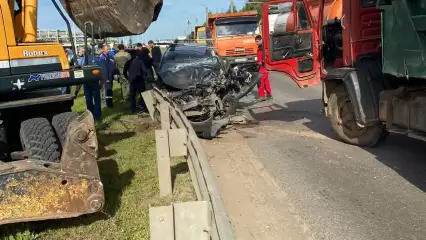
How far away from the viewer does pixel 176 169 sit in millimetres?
6668

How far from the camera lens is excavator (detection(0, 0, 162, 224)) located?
14.1 feet

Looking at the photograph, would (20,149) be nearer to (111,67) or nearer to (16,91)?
(16,91)

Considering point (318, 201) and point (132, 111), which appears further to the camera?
point (132, 111)

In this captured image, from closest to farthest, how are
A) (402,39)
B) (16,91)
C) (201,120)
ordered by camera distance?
(16,91) → (402,39) → (201,120)

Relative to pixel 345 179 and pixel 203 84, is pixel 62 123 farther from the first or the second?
pixel 203 84

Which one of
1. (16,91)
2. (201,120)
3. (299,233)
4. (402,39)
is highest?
(402,39)

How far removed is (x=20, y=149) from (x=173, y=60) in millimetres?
5859

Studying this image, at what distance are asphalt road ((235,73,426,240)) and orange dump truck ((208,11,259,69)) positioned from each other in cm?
1193

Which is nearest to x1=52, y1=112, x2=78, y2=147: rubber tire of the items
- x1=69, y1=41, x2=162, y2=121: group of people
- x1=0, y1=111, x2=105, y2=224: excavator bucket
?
x1=0, y1=111, x2=105, y2=224: excavator bucket

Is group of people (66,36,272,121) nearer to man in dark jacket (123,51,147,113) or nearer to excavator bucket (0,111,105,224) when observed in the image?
man in dark jacket (123,51,147,113)

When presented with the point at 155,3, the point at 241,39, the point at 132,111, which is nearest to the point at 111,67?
the point at 132,111

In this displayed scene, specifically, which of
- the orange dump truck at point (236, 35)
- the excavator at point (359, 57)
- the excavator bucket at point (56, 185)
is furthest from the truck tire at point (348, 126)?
the orange dump truck at point (236, 35)

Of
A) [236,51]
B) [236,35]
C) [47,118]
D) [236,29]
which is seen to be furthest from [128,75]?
[236,29]

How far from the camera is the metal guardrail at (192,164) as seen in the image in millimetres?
2822
